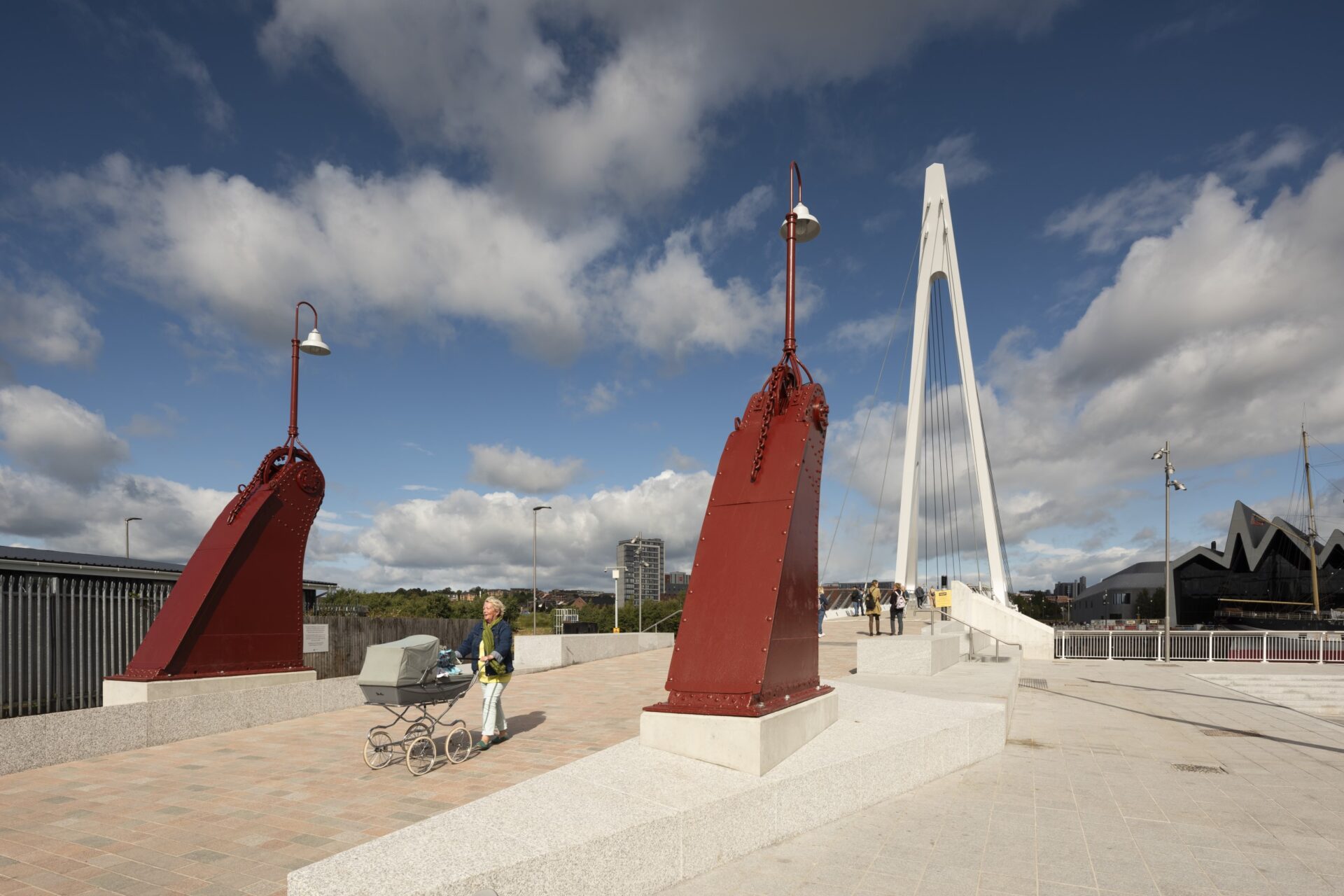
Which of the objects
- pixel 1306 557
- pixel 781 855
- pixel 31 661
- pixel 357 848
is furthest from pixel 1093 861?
pixel 1306 557

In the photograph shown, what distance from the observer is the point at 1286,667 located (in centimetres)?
2169

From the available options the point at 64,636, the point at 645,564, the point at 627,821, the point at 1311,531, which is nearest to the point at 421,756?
the point at 627,821

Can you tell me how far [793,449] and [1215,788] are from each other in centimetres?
524

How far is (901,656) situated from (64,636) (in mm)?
12176

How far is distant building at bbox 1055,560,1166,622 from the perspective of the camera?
80.9 metres

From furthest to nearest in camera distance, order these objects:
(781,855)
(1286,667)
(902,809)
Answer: (1286,667)
(902,809)
(781,855)

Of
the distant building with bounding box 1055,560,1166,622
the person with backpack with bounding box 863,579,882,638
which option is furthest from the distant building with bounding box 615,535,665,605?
the person with backpack with bounding box 863,579,882,638

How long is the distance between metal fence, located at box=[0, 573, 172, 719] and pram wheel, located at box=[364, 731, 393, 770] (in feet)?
15.7

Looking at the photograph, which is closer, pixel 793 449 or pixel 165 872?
pixel 165 872

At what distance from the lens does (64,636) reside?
1002 cm

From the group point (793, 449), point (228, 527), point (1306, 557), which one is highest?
point (793, 449)

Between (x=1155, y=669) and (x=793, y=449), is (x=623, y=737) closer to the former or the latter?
(x=793, y=449)

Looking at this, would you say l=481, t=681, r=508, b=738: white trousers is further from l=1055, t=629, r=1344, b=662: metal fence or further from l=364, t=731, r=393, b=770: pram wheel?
l=1055, t=629, r=1344, b=662: metal fence

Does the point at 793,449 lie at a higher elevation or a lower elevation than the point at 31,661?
higher
